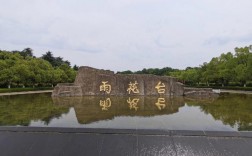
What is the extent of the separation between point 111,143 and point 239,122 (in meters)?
4.88

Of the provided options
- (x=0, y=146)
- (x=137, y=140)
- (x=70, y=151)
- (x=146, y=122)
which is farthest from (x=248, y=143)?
(x=0, y=146)

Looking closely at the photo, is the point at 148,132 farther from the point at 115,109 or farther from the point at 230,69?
the point at 230,69

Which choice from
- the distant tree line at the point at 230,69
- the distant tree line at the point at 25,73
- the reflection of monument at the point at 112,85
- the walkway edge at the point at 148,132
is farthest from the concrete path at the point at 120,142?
the distant tree line at the point at 25,73

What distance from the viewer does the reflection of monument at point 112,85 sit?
19.8m

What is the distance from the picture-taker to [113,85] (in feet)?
65.3

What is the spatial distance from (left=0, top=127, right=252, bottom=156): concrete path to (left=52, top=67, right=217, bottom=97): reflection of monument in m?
12.5

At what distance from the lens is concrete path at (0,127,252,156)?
6.23 metres

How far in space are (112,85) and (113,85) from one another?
0.24 ft

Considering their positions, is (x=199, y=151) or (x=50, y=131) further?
(x=50, y=131)

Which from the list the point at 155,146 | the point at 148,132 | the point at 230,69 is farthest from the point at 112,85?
the point at 230,69

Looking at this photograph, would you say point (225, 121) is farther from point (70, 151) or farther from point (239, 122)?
point (70, 151)

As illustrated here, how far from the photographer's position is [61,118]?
9.88 metres

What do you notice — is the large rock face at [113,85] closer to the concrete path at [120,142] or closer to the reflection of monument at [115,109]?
the reflection of monument at [115,109]

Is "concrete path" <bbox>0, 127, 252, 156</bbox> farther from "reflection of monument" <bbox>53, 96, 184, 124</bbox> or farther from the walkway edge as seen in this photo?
"reflection of monument" <bbox>53, 96, 184, 124</bbox>
